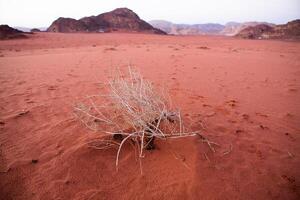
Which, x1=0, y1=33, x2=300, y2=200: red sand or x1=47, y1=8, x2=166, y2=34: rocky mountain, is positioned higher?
x1=47, y1=8, x2=166, y2=34: rocky mountain

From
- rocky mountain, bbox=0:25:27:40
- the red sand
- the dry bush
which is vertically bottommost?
the red sand

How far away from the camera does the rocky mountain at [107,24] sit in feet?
87.1

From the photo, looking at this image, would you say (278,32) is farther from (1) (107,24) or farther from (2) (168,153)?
(2) (168,153)

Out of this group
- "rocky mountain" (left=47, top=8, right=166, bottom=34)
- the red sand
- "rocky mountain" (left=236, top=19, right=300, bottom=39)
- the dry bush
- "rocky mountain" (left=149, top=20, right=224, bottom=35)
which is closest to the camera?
the red sand

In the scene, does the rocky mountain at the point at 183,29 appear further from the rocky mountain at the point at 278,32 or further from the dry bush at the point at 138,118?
the dry bush at the point at 138,118

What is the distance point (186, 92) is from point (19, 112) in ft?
8.55

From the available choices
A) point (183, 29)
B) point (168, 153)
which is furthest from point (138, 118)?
point (183, 29)

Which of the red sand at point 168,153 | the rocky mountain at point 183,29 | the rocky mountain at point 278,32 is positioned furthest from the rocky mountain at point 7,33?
the rocky mountain at point 183,29

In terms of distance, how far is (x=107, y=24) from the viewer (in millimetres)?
29266

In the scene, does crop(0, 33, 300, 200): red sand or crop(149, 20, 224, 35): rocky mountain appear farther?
crop(149, 20, 224, 35): rocky mountain

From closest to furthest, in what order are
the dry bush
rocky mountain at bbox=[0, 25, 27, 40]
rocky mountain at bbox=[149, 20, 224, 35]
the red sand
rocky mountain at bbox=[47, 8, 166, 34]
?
the red sand → the dry bush → rocky mountain at bbox=[0, 25, 27, 40] → rocky mountain at bbox=[47, 8, 166, 34] → rocky mountain at bbox=[149, 20, 224, 35]

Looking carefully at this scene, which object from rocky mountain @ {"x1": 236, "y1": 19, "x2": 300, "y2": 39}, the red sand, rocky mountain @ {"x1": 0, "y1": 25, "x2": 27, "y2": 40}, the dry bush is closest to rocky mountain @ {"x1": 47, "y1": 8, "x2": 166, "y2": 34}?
rocky mountain @ {"x1": 0, "y1": 25, "x2": 27, "y2": 40}

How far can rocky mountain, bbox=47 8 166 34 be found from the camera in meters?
26.6

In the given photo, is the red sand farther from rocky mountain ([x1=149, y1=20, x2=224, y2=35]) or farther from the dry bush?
rocky mountain ([x1=149, y1=20, x2=224, y2=35])
